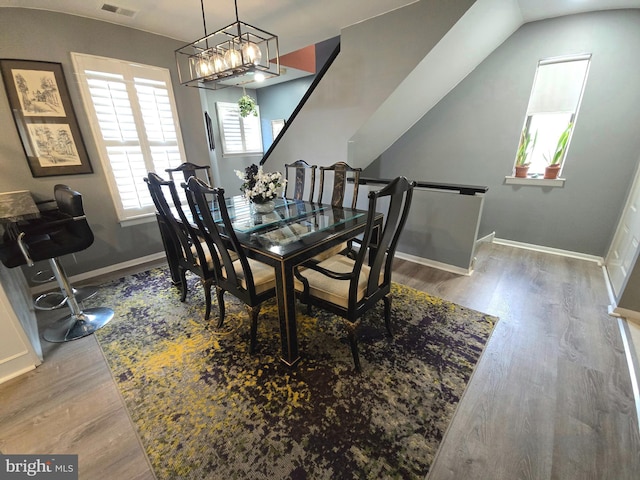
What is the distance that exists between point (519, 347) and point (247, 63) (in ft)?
8.89

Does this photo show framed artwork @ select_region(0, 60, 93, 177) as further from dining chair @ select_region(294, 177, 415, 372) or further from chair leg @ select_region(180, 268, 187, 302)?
dining chair @ select_region(294, 177, 415, 372)

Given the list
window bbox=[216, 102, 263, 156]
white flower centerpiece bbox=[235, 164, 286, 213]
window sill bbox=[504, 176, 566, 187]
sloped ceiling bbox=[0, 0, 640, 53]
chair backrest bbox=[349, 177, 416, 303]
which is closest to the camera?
chair backrest bbox=[349, 177, 416, 303]

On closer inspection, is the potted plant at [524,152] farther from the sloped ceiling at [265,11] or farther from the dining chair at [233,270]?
the dining chair at [233,270]

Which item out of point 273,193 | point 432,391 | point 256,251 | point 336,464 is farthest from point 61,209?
point 432,391

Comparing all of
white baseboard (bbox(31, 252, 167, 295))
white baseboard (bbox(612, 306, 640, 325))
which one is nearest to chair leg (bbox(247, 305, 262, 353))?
white baseboard (bbox(31, 252, 167, 295))

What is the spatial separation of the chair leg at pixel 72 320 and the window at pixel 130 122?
3.79ft

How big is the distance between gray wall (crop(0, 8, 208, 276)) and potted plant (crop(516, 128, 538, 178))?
4.14m

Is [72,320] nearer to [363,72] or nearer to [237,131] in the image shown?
[363,72]

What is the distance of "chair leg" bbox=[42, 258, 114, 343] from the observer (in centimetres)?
204

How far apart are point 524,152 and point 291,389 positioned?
3.89m

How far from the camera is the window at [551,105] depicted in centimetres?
297

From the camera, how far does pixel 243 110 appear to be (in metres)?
4.74

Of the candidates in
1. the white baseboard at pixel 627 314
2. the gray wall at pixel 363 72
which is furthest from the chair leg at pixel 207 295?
the white baseboard at pixel 627 314

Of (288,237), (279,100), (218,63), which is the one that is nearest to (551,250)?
(288,237)
